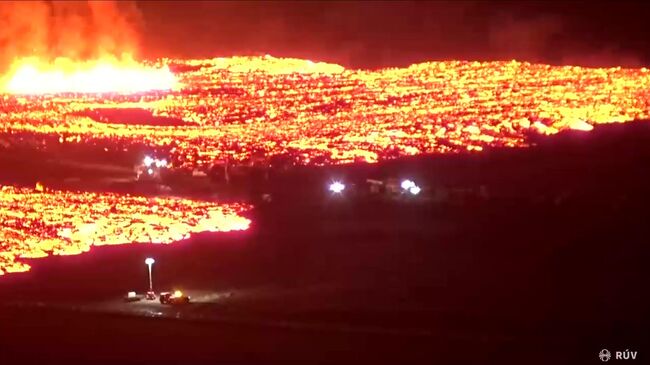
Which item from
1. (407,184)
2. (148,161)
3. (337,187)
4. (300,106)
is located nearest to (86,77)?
(148,161)

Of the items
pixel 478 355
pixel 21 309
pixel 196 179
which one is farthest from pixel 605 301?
pixel 196 179

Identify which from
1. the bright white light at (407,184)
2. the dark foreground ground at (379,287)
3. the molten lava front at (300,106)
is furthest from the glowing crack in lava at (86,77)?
the bright white light at (407,184)

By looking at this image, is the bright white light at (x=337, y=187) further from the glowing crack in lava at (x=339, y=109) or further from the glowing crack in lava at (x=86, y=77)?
the glowing crack in lava at (x=86, y=77)

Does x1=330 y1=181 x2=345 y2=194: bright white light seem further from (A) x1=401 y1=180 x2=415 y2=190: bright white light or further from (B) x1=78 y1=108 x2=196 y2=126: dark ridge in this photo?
(B) x1=78 y1=108 x2=196 y2=126: dark ridge

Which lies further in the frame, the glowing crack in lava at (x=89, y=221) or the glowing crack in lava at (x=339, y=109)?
the glowing crack in lava at (x=339, y=109)

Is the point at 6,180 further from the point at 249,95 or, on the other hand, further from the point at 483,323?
the point at 483,323

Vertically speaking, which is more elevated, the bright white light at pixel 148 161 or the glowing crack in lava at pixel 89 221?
the bright white light at pixel 148 161

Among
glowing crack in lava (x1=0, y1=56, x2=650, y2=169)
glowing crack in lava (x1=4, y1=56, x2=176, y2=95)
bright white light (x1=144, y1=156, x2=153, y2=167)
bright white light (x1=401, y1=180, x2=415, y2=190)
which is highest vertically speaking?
glowing crack in lava (x1=4, y1=56, x2=176, y2=95)

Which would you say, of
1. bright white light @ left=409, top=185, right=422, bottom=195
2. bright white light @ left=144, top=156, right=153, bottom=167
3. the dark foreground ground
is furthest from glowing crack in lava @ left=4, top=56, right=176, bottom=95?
bright white light @ left=409, top=185, right=422, bottom=195
